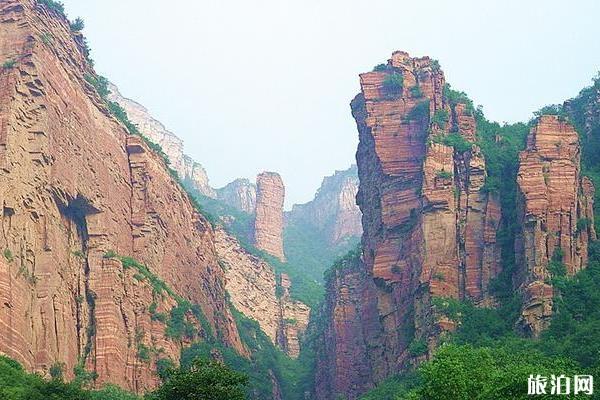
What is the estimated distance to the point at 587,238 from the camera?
5850 cm

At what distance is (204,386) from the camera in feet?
126

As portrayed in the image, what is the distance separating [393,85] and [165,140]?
89.4m

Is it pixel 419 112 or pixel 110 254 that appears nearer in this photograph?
pixel 110 254

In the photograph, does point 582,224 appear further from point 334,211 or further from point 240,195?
point 240,195

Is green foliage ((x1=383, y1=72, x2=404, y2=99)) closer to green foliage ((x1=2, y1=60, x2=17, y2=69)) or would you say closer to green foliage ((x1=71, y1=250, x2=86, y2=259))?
green foliage ((x1=71, y1=250, x2=86, y2=259))

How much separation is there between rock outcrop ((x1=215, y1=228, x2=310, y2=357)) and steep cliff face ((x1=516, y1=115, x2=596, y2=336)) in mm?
48767

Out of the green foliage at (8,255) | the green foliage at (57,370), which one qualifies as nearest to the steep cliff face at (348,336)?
the green foliage at (57,370)

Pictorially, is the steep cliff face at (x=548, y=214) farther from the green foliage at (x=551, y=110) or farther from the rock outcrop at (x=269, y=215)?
the rock outcrop at (x=269, y=215)

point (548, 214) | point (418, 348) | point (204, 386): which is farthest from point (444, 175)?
point (204, 386)

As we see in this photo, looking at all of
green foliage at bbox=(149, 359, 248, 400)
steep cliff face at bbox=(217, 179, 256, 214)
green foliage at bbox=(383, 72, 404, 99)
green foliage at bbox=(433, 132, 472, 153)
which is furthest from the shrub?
steep cliff face at bbox=(217, 179, 256, 214)

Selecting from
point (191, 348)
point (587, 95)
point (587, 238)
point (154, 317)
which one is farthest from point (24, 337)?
point (587, 95)

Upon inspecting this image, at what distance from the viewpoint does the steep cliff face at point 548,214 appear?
181ft

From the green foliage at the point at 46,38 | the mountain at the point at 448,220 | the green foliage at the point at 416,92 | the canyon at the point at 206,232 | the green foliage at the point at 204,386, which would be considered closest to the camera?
the green foliage at the point at 204,386

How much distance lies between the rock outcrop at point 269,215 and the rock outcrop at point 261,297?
41.9 feet
